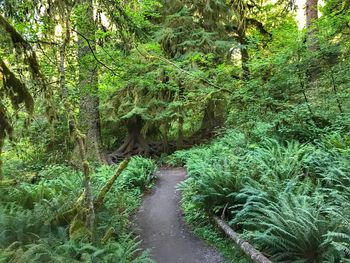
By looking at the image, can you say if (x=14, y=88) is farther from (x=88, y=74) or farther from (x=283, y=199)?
(x=88, y=74)

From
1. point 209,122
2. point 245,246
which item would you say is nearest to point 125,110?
Answer: point 209,122

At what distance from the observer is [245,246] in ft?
16.0

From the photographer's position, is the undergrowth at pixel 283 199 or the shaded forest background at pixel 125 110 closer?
the undergrowth at pixel 283 199

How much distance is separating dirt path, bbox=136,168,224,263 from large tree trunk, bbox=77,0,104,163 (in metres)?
3.53

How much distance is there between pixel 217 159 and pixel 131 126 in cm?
855

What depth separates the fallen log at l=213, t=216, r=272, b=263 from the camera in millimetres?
4406

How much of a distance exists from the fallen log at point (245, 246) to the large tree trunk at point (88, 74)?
14.0 feet

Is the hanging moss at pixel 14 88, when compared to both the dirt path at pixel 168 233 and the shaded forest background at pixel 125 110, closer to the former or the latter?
the shaded forest background at pixel 125 110

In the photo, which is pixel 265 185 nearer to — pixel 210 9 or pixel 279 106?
pixel 279 106

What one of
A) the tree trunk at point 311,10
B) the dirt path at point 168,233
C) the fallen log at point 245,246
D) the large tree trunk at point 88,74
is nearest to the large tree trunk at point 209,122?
the large tree trunk at point 88,74

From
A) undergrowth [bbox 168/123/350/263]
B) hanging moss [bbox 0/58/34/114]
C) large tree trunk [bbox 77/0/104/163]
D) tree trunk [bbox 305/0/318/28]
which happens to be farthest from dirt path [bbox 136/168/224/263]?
tree trunk [bbox 305/0/318/28]

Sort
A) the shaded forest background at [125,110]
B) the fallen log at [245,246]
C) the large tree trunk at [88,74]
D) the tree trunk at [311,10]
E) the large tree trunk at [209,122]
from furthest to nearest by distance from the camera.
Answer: the large tree trunk at [209,122]
the tree trunk at [311,10]
the large tree trunk at [88,74]
the shaded forest background at [125,110]
the fallen log at [245,246]

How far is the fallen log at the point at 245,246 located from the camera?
4.41 meters

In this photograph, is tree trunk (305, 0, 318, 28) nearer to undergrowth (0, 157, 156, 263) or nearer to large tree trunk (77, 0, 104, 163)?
large tree trunk (77, 0, 104, 163)
